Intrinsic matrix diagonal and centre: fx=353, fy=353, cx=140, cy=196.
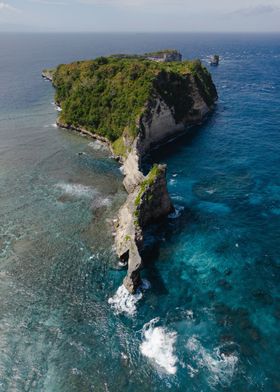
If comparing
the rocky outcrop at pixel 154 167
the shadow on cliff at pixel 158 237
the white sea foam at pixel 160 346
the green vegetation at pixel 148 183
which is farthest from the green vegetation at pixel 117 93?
the white sea foam at pixel 160 346

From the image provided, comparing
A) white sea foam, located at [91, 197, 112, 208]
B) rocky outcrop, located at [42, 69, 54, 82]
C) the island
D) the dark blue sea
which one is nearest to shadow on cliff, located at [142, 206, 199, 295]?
the dark blue sea

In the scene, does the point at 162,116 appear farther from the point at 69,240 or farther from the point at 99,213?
the point at 69,240

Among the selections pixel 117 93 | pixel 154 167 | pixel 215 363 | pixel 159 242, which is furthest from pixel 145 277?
pixel 117 93

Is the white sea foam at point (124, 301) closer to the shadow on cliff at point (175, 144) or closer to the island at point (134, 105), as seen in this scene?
the island at point (134, 105)

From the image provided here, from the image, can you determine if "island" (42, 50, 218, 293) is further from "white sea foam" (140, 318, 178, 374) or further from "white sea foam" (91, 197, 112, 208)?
"white sea foam" (140, 318, 178, 374)

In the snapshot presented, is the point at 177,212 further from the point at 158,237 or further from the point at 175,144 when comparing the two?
the point at 175,144

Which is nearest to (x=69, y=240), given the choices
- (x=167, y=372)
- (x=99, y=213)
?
(x=99, y=213)
